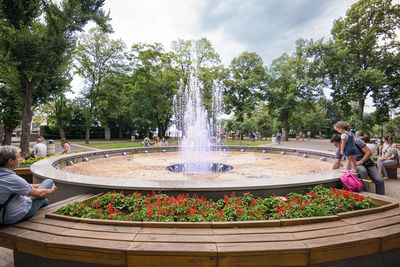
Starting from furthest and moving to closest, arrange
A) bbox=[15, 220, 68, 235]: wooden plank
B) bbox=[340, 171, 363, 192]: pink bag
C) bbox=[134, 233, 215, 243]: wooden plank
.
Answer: bbox=[340, 171, 363, 192]: pink bag
bbox=[15, 220, 68, 235]: wooden plank
bbox=[134, 233, 215, 243]: wooden plank

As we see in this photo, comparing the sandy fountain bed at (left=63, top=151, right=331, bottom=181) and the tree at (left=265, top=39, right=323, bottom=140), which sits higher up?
the tree at (left=265, top=39, right=323, bottom=140)

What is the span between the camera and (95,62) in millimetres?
27609

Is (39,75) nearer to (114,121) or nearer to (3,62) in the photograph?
(3,62)

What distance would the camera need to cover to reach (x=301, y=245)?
82.3 inches

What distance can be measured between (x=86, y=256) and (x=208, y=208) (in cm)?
163

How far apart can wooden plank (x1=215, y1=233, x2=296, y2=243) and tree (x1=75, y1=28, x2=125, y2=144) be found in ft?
94.1

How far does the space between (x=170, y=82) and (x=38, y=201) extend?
30.9 meters

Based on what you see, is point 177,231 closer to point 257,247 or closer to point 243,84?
point 257,247

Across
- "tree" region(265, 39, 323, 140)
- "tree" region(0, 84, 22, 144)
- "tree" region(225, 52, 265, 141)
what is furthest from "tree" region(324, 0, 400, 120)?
"tree" region(0, 84, 22, 144)

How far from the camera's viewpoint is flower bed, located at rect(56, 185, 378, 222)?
2746 millimetres

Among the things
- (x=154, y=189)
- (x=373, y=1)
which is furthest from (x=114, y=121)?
(x=373, y=1)

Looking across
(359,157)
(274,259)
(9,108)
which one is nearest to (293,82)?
(359,157)

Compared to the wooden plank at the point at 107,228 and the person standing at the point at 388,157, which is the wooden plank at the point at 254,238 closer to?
the wooden plank at the point at 107,228

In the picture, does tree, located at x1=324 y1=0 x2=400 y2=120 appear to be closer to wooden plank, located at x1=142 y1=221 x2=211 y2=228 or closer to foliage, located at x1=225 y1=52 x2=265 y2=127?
foliage, located at x1=225 y1=52 x2=265 y2=127
